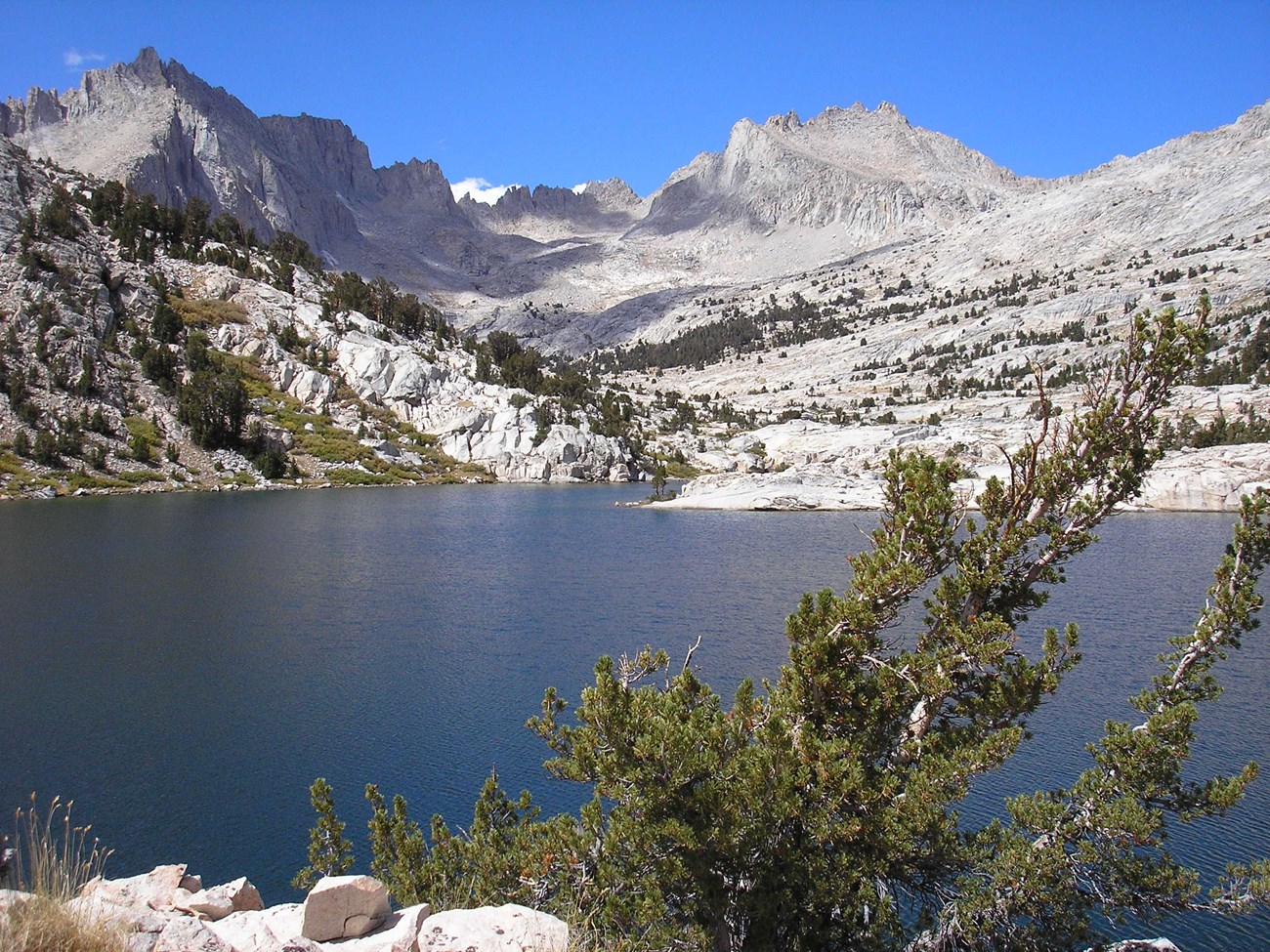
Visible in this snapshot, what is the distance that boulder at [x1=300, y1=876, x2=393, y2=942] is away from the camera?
309 inches

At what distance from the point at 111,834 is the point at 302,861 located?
4148 mm

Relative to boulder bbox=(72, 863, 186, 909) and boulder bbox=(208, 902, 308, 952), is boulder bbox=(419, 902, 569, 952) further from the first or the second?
boulder bbox=(72, 863, 186, 909)

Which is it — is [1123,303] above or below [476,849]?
above

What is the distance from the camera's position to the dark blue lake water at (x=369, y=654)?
1731cm

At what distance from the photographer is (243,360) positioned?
9856cm

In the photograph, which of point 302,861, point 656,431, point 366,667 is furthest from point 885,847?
point 656,431

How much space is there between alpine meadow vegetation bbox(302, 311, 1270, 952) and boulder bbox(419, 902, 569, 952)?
775 mm

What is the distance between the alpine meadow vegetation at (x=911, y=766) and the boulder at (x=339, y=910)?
2.19 m

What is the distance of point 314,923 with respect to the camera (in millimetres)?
7895

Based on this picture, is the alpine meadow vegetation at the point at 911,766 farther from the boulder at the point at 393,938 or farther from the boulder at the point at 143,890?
the boulder at the point at 143,890

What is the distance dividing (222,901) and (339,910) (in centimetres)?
161

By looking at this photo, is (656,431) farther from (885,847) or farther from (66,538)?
(885,847)

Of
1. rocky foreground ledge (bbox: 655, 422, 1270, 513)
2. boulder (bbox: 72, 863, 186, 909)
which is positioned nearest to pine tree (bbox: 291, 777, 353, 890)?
boulder (bbox: 72, 863, 186, 909)

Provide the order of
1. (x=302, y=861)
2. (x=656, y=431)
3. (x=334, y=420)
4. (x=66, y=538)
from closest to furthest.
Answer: (x=302, y=861)
(x=66, y=538)
(x=334, y=420)
(x=656, y=431)
